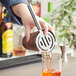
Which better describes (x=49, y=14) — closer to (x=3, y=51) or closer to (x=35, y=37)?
(x=3, y=51)

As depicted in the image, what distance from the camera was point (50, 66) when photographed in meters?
0.93

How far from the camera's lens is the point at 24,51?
163 centimetres

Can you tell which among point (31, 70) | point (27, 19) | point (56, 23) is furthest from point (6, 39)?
point (56, 23)

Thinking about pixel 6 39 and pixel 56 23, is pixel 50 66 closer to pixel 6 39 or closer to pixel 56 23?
pixel 6 39

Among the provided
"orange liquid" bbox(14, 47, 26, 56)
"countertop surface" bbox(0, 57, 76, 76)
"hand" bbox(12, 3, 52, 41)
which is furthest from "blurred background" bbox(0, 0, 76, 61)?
"hand" bbox(12, 3, 52, 41)

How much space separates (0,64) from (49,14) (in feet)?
3.47

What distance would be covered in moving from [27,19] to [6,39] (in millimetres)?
587

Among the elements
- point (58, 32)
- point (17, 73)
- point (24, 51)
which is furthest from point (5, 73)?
point (58, 32)

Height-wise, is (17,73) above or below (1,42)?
below

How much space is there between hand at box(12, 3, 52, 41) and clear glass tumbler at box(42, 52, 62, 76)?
115 millimetres

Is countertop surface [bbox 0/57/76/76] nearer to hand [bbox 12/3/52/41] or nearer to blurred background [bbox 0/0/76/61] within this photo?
blurred background [bbox 0/0/76/61]

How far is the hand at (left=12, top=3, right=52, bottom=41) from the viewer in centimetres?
90

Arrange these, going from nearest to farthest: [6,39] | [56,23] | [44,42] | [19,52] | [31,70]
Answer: [44,42], [31,70], [6,39], [19,52], [56,23]

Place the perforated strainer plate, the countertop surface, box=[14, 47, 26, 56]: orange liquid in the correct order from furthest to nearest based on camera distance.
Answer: box=[14, 47, 26, 56]: orange liquid, the countertop surface, the perforated strainer plate
